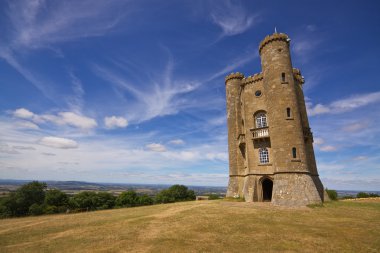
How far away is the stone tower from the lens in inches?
901

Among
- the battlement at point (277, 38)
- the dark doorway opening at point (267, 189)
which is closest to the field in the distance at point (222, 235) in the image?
the dark doorway opening at point (267, 189)

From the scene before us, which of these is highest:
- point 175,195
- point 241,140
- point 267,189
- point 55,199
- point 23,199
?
point 241,140

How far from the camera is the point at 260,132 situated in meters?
28.4

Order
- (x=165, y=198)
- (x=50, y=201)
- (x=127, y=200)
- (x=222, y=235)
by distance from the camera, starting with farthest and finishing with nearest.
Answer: (x=165, y=198) < (x=127, y=200) < (x=50, y=201) < (x=222, y=235)

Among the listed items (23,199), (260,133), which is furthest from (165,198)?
(260,133)

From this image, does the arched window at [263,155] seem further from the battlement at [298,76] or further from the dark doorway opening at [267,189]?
the battlement at [298,76]

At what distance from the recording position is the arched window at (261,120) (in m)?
29.4

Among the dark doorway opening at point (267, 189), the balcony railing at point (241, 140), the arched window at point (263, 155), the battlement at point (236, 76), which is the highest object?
the battlement at point (236, 76)

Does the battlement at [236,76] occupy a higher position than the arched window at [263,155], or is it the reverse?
the battlement at [236,76]

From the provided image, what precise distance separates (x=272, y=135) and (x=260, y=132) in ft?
11.1

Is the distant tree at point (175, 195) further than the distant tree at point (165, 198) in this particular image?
Yes

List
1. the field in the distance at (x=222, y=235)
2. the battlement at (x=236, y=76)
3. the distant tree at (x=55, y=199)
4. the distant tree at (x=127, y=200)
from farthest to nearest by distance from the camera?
the distant tree at (x=127, y=200)
the distant tree at (x=55, y=199)
the battlement at (x=236, y=76)
the field in the distance at (x=222, y=235)

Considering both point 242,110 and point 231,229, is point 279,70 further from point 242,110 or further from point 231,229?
point 231,229

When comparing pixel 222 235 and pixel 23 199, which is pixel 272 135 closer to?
pixel 222 235
